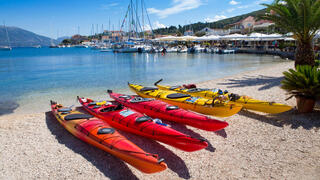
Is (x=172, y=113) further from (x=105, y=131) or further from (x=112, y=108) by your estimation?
(x=105, y=131)

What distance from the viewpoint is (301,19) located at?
912 centimetres

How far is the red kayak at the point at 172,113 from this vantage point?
4.80m

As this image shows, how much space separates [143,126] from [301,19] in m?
8.73

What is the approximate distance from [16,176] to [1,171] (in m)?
0.41

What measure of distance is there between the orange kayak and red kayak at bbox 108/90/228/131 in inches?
65.8

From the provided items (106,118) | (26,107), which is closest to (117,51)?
(26,107)

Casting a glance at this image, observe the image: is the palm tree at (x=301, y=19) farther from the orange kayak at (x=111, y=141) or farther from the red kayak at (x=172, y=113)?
the orange kayak at (x=111, y=141)

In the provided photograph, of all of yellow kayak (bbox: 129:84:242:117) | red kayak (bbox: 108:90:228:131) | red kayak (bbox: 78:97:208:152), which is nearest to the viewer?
red kayak (bbox: 78:97:208:152)

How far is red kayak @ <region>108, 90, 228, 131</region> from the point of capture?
480 centimetres

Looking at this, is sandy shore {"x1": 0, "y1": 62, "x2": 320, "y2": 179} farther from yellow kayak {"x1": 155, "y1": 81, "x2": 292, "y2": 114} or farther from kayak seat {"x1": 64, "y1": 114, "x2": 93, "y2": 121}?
kayak seat {"x1": 64, "y1": 114, "x2": 93, "y2": 121}

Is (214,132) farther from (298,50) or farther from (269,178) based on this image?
(298,50)

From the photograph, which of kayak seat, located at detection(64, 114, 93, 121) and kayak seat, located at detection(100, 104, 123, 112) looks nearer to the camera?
kayak seat, located at detection(64, 114, 93, 121)

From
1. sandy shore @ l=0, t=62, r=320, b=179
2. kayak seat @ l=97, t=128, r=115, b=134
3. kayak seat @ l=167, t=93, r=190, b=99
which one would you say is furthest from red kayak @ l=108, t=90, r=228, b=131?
kayak seat @ l=97, t=128, r=115, b=134

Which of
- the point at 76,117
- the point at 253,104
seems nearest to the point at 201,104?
the point at 253,104
